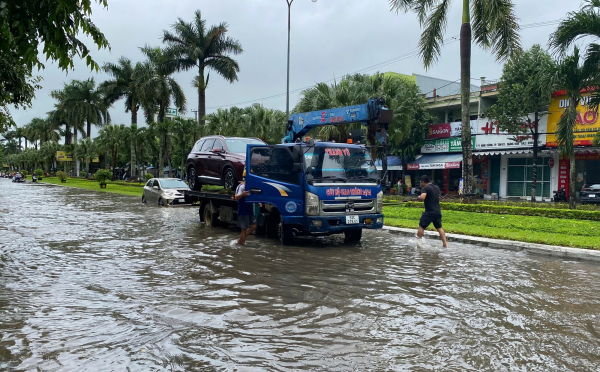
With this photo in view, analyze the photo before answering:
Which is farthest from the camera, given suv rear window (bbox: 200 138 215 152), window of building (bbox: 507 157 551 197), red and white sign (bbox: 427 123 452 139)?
red and white sign (bbox: 427 123 452 139)

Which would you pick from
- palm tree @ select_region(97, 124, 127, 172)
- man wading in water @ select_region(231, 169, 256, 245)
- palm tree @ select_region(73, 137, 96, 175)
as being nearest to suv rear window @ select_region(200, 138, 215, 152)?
man wading in water @ select_region(231, 169, 256, 245)

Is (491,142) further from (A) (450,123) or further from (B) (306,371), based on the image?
(B) (306,371)

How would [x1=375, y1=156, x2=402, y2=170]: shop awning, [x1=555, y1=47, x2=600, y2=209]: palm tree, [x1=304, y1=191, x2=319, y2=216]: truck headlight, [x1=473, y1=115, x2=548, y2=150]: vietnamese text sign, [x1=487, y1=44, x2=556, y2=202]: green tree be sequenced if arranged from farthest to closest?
1. [x1=375, y1=156, x2=402, y2=170]: shop awning
2. [x1=473, y1=115, x2=548, y2=150]: vietnamese text sign
3. [x1=487, y1=44, x2=556, y2=202]: green tree
4. [x1=555, y1=47, x2=600, y2=209]: palm tree
5. [x1=304, y1=191, x2=319, y2=216]: truck headlight

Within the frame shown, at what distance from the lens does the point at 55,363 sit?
164 inches

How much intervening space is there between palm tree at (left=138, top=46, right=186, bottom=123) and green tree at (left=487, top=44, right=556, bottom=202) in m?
24.9

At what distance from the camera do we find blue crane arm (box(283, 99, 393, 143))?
11.7 meters

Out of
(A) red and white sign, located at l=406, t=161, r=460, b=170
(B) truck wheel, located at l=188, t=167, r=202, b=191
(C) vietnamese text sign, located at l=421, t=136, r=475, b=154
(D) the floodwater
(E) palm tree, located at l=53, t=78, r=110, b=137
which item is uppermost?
(E) palm tree, located at l=53, t=78, r=110, b=137

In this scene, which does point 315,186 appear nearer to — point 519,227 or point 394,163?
point 519,227

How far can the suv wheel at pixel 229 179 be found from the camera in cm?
1283

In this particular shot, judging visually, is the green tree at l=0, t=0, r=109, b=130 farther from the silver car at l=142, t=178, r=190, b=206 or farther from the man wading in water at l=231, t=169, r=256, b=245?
the silver car at l=142, t=178, r=190, b=206

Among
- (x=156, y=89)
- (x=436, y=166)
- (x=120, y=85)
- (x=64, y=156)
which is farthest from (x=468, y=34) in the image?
(x=64, y=156)

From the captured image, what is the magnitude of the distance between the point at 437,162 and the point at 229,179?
87.3 ft

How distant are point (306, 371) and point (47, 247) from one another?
8708 mm

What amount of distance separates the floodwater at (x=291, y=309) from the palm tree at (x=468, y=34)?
31.8 ft
